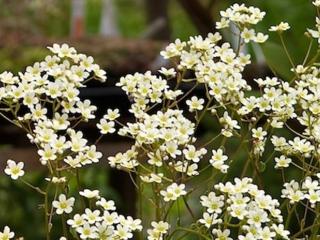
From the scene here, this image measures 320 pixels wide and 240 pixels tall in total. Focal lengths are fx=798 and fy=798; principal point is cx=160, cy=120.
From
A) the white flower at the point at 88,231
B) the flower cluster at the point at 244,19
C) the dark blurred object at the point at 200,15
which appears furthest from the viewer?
the dark blurred object at the point at 200,15

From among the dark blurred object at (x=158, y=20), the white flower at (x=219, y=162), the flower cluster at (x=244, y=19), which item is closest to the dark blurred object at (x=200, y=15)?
the dark blurred object at (x=158, y=20)

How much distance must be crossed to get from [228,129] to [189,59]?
78 millimetres

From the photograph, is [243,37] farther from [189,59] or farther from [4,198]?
[4,198]

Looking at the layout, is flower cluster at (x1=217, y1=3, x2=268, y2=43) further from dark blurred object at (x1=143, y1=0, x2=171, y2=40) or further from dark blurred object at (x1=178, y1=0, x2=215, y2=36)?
dark blurred object at (x1=143, y1=0, x2=171, y2=40)

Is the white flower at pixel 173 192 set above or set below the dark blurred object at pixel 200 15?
below

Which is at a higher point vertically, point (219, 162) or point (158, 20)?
point (158, 20)

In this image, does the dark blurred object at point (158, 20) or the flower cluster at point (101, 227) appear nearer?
the flower cluster at point (101, 227)

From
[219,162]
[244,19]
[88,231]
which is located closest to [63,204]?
[88,231]

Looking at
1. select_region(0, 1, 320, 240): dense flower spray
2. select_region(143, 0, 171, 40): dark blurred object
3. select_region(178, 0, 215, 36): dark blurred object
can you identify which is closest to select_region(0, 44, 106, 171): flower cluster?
select_region(0, 1, 320, 240): dense flower spray

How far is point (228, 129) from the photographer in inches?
29.5

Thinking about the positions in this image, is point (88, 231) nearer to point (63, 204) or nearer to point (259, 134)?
point (63, 204)

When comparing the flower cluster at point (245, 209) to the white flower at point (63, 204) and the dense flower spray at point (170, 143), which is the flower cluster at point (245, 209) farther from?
the white flower at point (63, 204)

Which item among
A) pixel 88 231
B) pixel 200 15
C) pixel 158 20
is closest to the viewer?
pixel 88 231

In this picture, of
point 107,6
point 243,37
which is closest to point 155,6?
point 107,6
